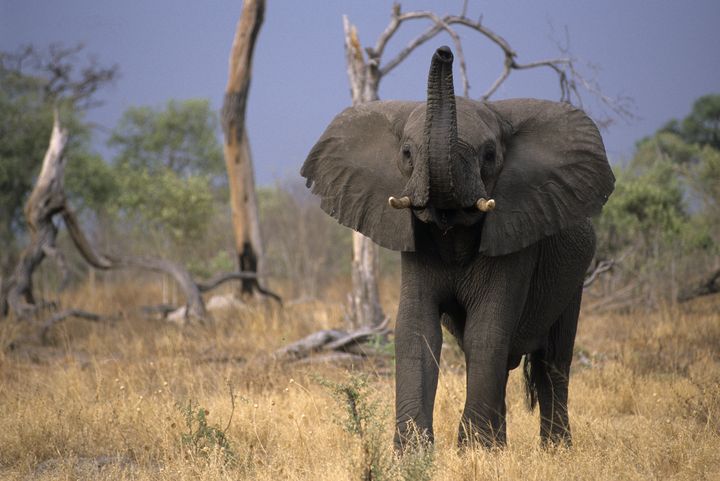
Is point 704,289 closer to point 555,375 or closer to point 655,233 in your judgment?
point 655,233

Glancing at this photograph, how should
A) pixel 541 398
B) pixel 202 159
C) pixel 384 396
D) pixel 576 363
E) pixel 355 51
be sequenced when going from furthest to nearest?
1. pixel 202 159
2. pixel 355 51
3. pixel 576 363
4. pixel 384 396
5. pixel 541 398

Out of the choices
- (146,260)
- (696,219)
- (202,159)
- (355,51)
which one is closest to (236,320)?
(146,260)

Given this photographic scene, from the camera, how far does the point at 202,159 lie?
36.5m

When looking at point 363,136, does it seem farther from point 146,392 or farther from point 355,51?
point 355,51

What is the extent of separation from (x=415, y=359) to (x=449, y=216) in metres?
0.85

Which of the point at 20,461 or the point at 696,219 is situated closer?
the point at 20,461

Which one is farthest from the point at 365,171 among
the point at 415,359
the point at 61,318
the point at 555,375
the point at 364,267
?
the point at 61,318

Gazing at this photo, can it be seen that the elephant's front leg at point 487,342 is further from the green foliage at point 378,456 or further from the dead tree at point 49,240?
the dead tree at point 49,240

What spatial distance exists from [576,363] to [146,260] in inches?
272

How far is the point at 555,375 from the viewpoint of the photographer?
6855 millimetres

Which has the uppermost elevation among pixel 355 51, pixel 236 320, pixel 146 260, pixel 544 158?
pixel 355 51

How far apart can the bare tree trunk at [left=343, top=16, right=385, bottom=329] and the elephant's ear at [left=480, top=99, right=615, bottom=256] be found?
25.3ft

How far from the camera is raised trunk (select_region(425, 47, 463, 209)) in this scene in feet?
15.1

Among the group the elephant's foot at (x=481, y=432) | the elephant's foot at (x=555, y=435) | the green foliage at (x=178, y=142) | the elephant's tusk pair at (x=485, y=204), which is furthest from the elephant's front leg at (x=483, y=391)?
the green foliage at (x=178, y=142)
